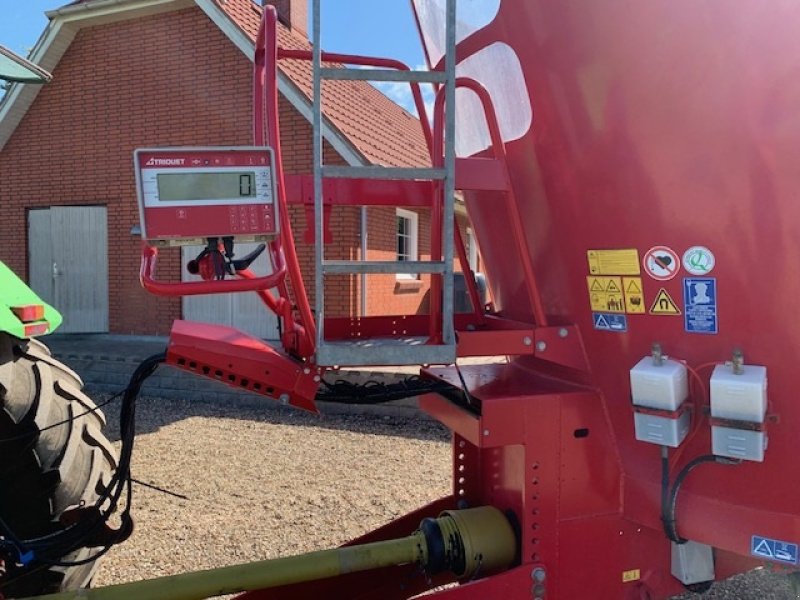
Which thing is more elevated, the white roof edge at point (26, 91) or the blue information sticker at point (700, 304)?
the white roof edge at point (26, 91)

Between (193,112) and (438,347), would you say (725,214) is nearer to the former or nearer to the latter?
(438,347)

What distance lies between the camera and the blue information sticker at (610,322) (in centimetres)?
197

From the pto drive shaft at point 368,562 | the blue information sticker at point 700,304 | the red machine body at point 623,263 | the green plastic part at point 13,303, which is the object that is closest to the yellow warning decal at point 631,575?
the red machine body at point 623,263

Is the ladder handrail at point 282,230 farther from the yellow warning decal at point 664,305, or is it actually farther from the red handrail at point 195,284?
the yellow warning decal at point 664,305

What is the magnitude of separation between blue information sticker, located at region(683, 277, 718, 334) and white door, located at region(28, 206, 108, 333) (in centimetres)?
1029

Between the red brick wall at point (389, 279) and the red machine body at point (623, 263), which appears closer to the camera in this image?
the red machine body at point (623, 263)

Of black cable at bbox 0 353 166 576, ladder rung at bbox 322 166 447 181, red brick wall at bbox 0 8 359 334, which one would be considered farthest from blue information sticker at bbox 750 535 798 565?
red brick wall at bbox 0 8 359 334

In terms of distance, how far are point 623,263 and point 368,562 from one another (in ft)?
3.86

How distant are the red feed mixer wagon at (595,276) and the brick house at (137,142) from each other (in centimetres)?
637

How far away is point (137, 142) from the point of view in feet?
33.1

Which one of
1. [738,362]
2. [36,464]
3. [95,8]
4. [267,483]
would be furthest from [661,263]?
[95,8]

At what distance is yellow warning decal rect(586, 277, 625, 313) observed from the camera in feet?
6.44

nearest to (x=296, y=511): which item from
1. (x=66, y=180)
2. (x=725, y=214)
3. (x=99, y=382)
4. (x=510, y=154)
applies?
(x=510, y=154)

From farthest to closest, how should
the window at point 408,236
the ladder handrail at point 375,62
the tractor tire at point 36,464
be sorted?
the window at point 408,236
the ladder handrail at point 375,62
the tractor tire at point 36,464
